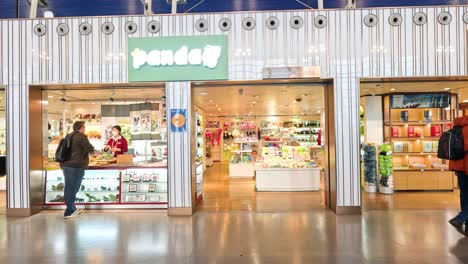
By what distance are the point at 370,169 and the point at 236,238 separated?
5301 millimetres

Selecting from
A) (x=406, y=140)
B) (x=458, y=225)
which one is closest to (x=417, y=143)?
(x=406, y=140)

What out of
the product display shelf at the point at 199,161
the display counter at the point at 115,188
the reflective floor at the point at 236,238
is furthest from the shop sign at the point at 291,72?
the display counter at the point at 115,188

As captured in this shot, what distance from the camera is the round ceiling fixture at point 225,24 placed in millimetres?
6234

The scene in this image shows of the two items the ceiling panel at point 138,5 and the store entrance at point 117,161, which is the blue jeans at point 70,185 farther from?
the ceiling panel at point 138,5

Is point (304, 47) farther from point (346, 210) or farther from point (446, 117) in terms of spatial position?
point (446, 117)

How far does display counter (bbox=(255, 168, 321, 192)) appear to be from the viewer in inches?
354

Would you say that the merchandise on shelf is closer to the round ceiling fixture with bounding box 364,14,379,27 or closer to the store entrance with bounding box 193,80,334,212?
the store entrance with bounding box 193,80,334,212

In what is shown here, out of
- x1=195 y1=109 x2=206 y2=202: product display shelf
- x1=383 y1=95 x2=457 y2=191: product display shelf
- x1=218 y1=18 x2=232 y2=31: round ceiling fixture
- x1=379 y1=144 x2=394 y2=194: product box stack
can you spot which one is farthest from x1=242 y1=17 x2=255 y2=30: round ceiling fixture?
x1=379 y1=144 x2=394 y2=194: product box stack

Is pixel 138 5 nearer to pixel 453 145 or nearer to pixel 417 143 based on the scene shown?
pixel 453 145

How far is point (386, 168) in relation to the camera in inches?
330

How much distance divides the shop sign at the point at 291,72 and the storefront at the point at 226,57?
6cm

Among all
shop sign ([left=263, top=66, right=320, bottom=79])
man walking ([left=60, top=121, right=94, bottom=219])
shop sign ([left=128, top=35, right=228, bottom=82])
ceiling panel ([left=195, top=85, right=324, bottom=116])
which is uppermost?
shop sign ([left=128, top=35, right=228, bottom=82])

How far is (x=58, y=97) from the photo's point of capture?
8609mm

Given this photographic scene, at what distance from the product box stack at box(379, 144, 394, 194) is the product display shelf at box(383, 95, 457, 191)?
0.33 m
